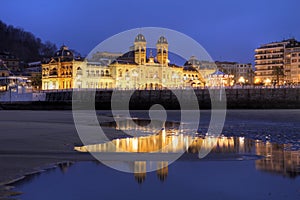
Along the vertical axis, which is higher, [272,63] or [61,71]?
[272,63]

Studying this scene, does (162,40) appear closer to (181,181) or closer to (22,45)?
(22,45)

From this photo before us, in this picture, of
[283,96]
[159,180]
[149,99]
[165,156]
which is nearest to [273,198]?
[159,180]

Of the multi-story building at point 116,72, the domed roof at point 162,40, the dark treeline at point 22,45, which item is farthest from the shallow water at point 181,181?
the dark treeline at point 22,45

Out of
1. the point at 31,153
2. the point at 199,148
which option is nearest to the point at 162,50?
the point at 199,148

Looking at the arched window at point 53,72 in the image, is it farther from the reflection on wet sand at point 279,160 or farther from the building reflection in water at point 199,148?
the reflection on wet sand at point 279,160

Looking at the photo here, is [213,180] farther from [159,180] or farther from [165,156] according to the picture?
[165,156]

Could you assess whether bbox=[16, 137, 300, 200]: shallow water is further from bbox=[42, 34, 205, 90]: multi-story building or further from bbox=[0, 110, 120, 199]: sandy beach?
bbox=[42, 34, 205, 90]: multi-story building

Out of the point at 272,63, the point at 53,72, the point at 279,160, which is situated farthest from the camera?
the point at 272,63

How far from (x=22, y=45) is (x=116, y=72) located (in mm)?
A: 71479

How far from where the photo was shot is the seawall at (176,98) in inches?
2515

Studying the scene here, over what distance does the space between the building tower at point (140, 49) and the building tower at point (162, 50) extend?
5.40 m

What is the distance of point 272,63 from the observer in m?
132

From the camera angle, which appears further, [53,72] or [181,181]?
[53,72]

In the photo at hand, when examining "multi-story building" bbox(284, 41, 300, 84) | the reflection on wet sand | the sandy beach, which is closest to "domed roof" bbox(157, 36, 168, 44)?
"multi-story building" bbox(284, 41, 300, 84)
